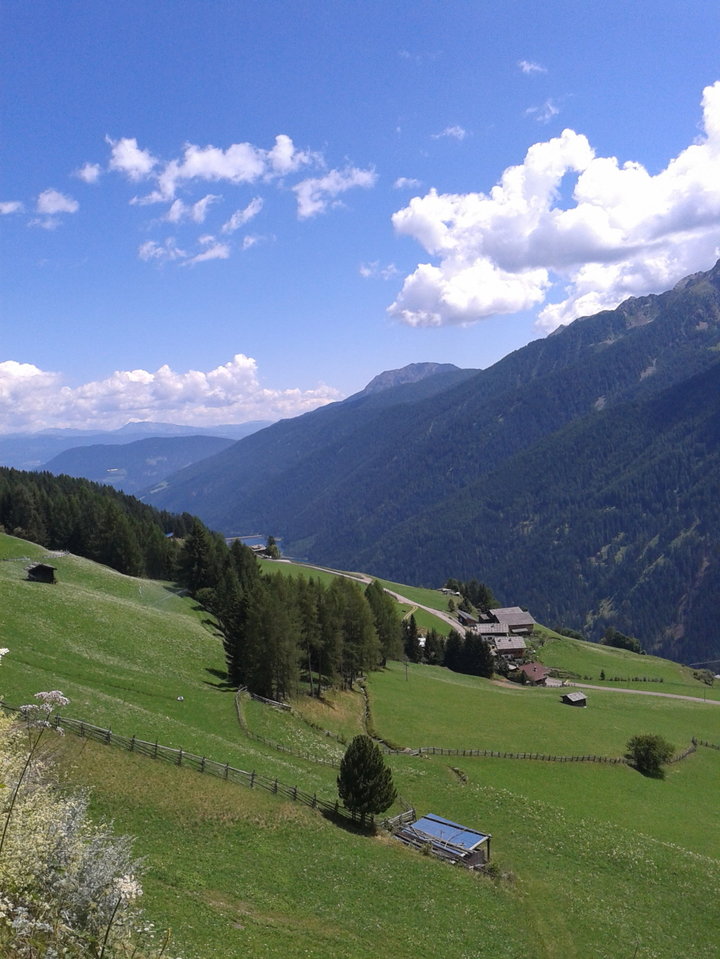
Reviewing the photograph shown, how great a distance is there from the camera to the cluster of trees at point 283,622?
59469mm

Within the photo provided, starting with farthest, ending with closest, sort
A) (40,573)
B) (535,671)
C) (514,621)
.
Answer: (514,621) → (535,671) → (40,573)

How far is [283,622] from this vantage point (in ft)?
198

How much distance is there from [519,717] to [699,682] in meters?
83.3

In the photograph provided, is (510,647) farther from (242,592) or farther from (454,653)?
(242,592)

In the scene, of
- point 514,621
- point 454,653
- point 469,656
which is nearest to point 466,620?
point 514,621

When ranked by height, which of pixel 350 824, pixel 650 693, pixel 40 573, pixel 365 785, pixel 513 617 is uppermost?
pixel 40 573

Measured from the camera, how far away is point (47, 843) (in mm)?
14125

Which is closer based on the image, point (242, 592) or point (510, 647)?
point (242, 592)

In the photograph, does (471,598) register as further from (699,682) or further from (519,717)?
(519,717)

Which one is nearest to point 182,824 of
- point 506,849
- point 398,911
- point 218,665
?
point 398,911

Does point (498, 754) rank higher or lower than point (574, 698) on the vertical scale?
higher

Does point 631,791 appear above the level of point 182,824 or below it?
below

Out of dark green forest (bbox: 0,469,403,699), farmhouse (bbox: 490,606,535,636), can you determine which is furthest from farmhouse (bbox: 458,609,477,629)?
dark green forest (bbox: 0,469,403,699)

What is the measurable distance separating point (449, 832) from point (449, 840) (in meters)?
0.92
